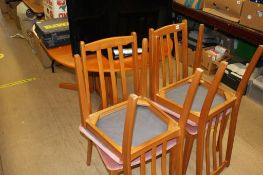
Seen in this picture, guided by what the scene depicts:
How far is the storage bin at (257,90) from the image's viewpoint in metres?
2.46

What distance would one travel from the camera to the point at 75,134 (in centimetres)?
215

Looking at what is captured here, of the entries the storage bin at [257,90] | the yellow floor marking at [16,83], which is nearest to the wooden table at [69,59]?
the yellow floor marking at [16,83]

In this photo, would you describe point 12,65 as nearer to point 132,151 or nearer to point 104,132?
point 104,132

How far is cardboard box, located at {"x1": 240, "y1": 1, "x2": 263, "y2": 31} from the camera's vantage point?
2205mm

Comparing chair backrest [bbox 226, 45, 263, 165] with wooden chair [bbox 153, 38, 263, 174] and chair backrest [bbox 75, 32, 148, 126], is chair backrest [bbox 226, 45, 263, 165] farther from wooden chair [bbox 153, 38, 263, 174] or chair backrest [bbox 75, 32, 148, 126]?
chair backrest [bbox 75, 32, 148, 126]

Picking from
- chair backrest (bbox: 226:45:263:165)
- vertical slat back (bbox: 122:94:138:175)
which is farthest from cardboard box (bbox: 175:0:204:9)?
vertical slat back (bbox: 122:94:138:175)

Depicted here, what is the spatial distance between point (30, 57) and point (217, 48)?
2318 mm

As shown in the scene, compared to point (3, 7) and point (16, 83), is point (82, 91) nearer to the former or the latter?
point (16, 83)

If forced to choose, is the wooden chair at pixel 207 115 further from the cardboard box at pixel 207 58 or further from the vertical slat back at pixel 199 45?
the cardboard box at pixel 207 58

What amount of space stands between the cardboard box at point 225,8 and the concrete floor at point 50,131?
813mm

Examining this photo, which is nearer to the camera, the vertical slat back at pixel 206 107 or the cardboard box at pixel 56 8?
the vertical slat back at pixel 206 107

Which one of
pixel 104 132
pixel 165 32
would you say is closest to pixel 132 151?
pixel 104 132

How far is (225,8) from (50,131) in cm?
197

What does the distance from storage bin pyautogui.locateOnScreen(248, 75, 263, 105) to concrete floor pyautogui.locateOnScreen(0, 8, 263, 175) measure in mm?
66
